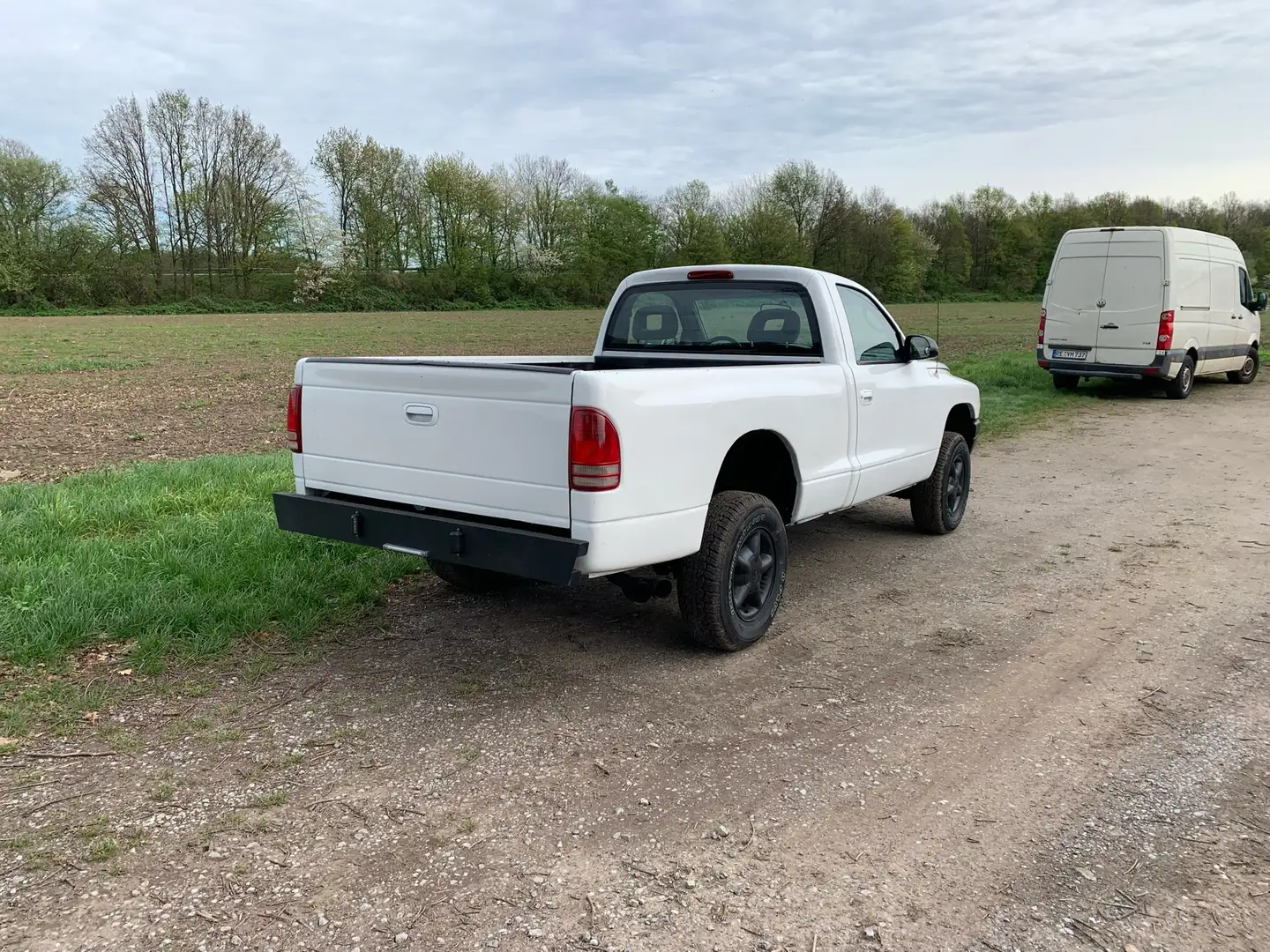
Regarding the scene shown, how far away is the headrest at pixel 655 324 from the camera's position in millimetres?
5664

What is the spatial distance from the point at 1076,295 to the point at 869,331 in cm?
1088

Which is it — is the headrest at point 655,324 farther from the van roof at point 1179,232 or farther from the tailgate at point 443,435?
the van roof at point 1179,232

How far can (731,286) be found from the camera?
5.47 meters

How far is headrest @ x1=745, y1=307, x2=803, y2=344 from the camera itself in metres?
5.29

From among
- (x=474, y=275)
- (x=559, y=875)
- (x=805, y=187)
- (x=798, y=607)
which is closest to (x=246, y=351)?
(x=798, y=607)

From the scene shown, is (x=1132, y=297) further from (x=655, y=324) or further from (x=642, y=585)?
(x=642, y=585)

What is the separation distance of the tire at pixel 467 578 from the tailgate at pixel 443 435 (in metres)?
1.03

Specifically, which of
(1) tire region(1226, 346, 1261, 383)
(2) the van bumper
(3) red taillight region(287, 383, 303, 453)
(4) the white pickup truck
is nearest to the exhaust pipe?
(4) the white pickup truck

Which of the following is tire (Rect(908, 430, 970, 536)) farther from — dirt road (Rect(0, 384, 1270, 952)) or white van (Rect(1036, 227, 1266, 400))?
white van (Rect(1036, 227, 1266, 400))

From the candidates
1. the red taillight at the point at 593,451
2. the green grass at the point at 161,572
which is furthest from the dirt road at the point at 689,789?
the red taillight at the point at 593,451

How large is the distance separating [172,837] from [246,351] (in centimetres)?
2525

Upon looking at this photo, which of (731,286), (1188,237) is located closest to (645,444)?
(731,286)

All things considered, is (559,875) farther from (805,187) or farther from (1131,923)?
(805,187)

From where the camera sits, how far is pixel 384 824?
2.90 m
